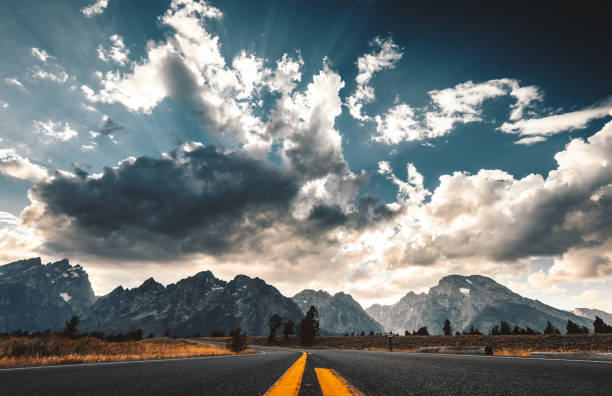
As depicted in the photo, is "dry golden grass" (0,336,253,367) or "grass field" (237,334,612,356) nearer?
"dry golden grass" (0,336,253,367)

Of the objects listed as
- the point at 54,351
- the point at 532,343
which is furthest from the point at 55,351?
the point at 532,343

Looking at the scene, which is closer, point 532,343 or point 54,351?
point 54,351

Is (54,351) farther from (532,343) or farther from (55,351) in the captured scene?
(532,343)

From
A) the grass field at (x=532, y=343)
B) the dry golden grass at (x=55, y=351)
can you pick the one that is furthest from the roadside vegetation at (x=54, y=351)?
the grass field at (x=532, y=343)

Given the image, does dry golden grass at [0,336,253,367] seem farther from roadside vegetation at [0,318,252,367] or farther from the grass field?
the grass field

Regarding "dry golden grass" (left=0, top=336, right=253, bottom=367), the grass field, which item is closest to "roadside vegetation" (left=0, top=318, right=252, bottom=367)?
"dry golden grass" (left=0, top=336, right=253, bottom=367)

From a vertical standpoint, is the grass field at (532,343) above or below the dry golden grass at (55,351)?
below

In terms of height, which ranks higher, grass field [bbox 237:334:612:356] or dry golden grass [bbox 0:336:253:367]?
dry golden grass [bbox 0:336:253:367]

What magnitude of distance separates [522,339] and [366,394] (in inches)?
2158

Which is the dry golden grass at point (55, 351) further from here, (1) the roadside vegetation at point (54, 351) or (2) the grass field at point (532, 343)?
(2) the grass field at point (532, 343)

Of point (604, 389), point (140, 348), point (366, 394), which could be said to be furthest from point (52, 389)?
point (140, 348)

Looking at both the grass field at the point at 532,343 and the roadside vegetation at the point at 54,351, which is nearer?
the roadside vegetation at the point at 54,351

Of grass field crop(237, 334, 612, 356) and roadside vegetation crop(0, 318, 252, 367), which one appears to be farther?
grass field crop(237, 334, 612, 356)

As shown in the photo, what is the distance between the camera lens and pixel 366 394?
305 centimetres
